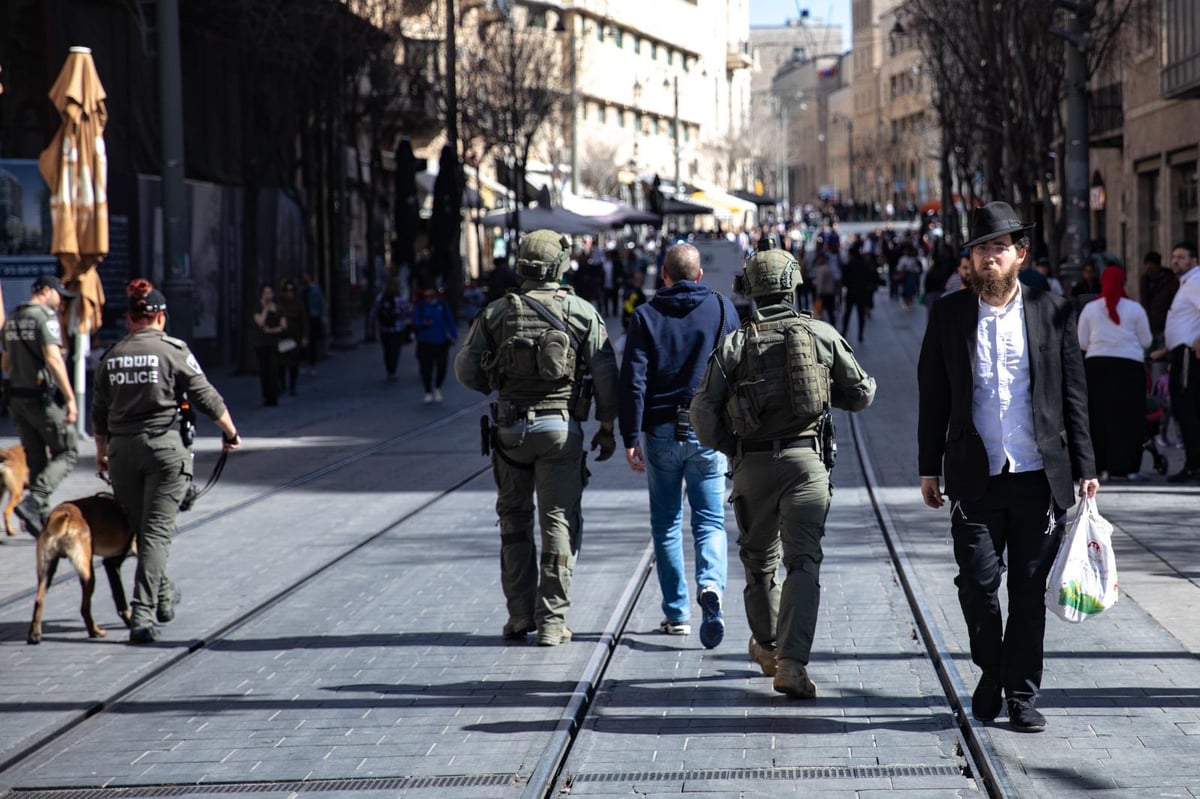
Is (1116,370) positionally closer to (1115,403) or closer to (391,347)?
(1115,403)

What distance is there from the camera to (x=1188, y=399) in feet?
46.9

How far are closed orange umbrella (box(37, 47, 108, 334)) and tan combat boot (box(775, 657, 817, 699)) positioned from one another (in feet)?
39.6

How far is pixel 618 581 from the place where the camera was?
32.9 feet

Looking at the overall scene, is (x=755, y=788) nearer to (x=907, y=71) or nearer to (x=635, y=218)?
(x=635, y=218)

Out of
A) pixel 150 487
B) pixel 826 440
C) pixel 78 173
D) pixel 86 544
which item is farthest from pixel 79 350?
pixel 826 440

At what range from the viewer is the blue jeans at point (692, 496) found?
793 cm

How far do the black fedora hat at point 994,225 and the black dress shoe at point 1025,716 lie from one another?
1.59 m

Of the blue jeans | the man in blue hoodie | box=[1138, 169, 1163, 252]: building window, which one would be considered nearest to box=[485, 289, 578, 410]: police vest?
the man in blue hoodie

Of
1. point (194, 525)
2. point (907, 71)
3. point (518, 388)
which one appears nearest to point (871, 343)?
Answer: point (194, 525)

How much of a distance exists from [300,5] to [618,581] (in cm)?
→ 1984

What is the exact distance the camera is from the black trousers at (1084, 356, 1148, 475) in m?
13.9

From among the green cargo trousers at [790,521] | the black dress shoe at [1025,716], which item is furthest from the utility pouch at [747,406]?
the black dress shoe at [1025,716]

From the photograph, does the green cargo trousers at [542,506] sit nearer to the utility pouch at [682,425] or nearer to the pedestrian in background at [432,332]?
the utility pouch at [682,425]

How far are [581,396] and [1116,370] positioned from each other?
7034 millimetres
